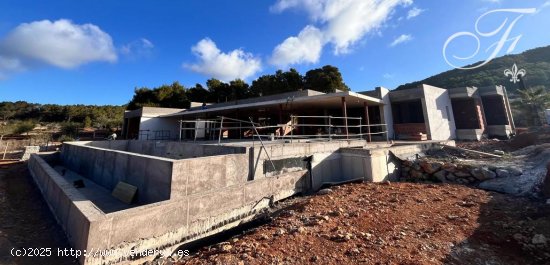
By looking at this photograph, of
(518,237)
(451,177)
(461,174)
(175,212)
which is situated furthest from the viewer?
(451,177)

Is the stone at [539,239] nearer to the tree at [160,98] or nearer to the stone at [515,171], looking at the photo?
the stone at [515,171]

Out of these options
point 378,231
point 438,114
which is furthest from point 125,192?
point 438,114

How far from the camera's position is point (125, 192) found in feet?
20.6

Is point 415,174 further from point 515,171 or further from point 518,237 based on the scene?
point 518,237

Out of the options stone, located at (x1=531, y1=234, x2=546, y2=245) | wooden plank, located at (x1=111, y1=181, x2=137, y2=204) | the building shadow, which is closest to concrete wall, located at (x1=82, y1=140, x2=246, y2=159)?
wooden plank, located at (x1=111, y1=181, x2=137, y2=204)

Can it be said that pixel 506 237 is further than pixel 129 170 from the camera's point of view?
No

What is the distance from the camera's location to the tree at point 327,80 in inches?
1308

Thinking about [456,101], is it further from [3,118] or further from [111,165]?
[3,118]

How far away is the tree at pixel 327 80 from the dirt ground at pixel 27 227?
100 ft

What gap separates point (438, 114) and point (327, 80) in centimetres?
1777

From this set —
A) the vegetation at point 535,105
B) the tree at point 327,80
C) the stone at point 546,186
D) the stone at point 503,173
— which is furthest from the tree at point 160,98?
the vegetation at point 535,105

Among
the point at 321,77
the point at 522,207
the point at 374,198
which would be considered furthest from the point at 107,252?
the point at 321,77

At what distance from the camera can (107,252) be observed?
12.4 feet

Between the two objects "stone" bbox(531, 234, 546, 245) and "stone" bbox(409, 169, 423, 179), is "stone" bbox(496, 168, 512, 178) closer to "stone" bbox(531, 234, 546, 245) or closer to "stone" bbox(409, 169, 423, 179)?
"stone" bbox(409, 169, 423, 179)
